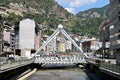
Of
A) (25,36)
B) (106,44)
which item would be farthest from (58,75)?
(25,36)

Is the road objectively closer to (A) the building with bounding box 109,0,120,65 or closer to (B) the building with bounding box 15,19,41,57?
(A) the building with bounding box 109,0,120,65

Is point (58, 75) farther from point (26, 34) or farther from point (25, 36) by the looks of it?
point (26, 34)

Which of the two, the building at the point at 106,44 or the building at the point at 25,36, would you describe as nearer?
the building at the point at 106,44

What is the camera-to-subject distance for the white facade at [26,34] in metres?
174

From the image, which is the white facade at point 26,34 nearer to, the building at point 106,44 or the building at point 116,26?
the building at point 106,44

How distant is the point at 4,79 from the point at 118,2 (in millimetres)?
36270

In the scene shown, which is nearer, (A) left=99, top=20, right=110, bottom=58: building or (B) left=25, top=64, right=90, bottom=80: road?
(B) left=25, top=64, right=90, bottom=80: road

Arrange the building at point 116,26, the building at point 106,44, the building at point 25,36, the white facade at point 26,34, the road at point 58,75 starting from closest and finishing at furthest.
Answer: the road at point 58,75 → the building at point 116,26 → the building at point 106,44 → the building at point 25,36 → the white facade at point 26,34

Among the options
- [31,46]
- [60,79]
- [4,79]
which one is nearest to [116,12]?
[60,79]

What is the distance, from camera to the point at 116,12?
3017 inches

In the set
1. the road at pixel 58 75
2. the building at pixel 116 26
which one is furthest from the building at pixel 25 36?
the building at pixel 116 26

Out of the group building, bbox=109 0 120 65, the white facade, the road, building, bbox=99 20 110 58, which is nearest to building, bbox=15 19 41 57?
the white facade

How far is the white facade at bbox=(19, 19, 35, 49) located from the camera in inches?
6860

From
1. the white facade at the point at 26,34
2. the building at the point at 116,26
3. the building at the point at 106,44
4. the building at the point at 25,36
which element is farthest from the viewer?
the white facade at the point at 26,34
